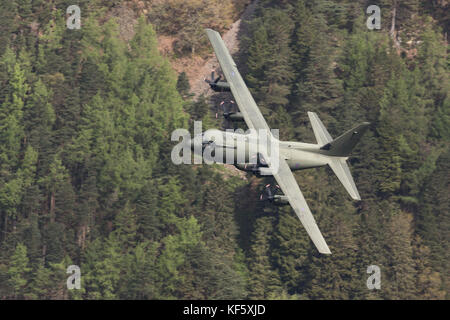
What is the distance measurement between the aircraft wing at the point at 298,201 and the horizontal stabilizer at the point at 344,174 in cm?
504

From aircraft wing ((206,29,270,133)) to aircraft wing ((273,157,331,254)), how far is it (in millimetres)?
5116

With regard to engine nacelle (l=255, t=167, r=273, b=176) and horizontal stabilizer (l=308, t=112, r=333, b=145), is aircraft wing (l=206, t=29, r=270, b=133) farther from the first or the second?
engine nacelle (l=255, t=167, r=273, b=176)

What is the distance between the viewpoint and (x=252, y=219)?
6919 inches

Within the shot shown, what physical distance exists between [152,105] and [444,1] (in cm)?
5243

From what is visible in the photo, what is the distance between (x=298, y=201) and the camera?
336ft

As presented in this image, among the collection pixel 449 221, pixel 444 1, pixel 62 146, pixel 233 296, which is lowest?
pixel 233 296

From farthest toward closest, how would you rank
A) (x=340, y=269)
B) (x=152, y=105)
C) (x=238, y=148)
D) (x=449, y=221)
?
(x=152, y=105)
(x=449, y=221)
(x=340, y=269)
(x=238, y=148)

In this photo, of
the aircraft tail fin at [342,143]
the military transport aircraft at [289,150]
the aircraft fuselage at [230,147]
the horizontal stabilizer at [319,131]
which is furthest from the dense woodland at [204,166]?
the aircraft fuselage at [230,147]

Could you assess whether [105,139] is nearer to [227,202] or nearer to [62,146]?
[62,146]

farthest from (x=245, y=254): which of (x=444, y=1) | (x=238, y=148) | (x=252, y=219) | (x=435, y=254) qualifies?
(x=238, y=148)

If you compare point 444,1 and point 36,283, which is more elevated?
point 444,1

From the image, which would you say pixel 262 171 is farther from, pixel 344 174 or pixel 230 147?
pixel 344 174

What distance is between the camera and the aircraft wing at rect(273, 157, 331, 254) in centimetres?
9762

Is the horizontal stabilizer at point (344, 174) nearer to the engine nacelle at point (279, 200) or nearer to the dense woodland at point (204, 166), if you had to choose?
the engine nacelle at point (279, 200)
